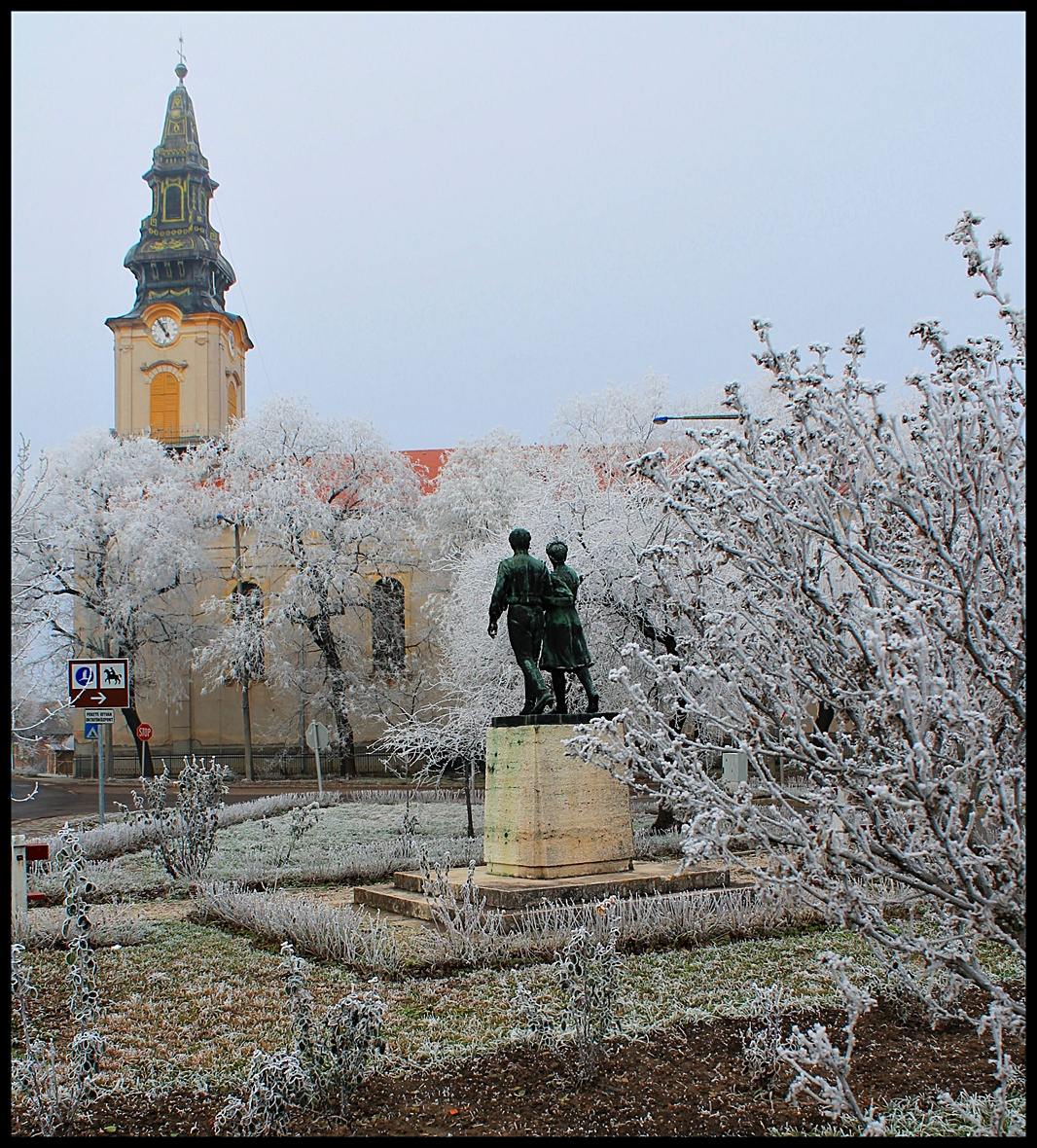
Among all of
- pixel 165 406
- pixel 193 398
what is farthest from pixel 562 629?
pixel 165 406

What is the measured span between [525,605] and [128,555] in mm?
28936

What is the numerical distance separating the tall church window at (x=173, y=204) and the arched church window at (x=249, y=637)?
66.3 feet

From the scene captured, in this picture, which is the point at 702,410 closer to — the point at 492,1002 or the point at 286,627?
the point at 286,627

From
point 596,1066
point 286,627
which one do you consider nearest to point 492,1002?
point 596,1066

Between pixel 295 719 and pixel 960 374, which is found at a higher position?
pixel 960 374

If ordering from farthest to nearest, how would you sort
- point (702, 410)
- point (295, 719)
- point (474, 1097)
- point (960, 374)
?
1. point (295, 719)
2. point (702, 410)
3. point (474, 1097)
4. point (960, 374)

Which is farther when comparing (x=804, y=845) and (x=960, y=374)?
(x=960, y=374)

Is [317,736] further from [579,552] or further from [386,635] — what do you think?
[386,635]

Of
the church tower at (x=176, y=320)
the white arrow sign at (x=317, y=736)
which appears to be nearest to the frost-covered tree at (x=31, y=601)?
the white arrow sign at (x=317, y=736)

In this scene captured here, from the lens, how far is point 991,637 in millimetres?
3723

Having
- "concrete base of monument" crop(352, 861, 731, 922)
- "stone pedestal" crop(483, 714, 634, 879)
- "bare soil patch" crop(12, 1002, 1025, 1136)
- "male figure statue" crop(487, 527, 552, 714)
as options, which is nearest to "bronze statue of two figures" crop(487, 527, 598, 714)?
A: "male figure statue" crop(487, 527, 552, 714)

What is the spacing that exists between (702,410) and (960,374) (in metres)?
29.4

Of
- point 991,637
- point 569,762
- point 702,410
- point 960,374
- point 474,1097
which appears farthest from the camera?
point 702,410

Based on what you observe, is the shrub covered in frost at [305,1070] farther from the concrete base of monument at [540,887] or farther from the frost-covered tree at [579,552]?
the frost-covered tree at [579,552]
